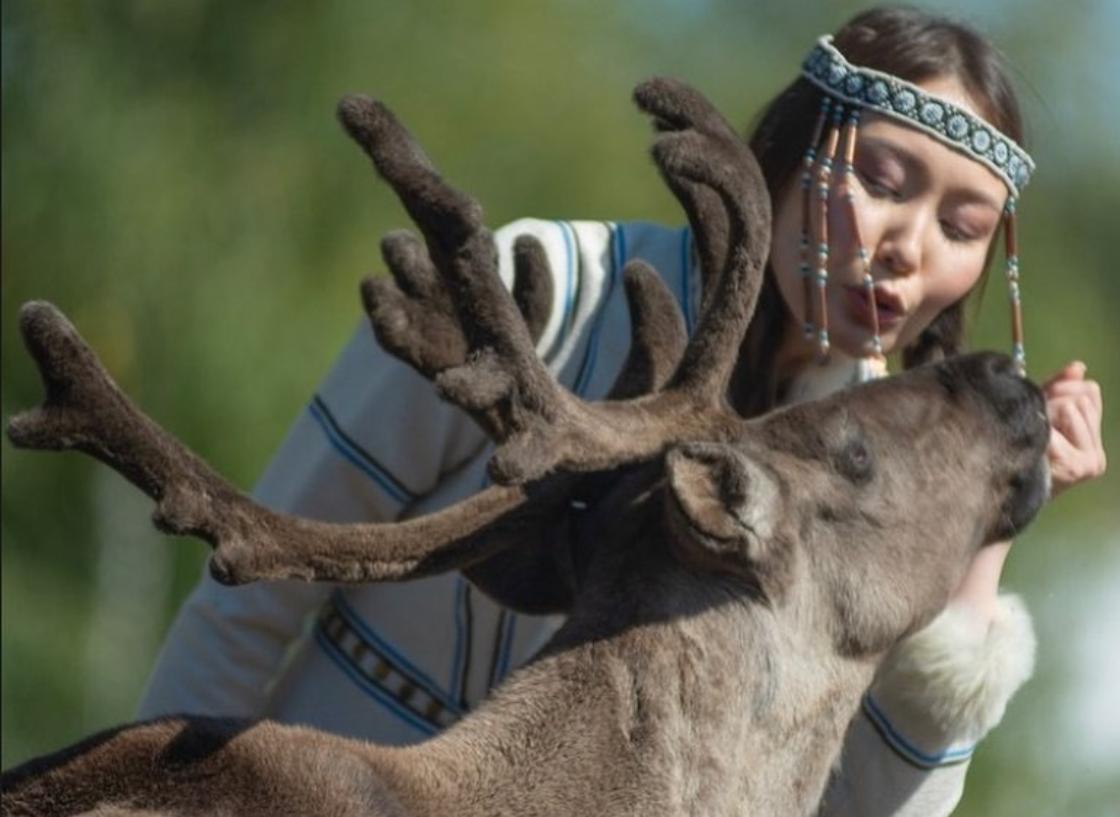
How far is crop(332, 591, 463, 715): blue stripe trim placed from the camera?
12.5ft

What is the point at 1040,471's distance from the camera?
3473 millimetres

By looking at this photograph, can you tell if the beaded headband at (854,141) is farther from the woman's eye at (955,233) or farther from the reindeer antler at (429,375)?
the reindeer antler at (429,375)

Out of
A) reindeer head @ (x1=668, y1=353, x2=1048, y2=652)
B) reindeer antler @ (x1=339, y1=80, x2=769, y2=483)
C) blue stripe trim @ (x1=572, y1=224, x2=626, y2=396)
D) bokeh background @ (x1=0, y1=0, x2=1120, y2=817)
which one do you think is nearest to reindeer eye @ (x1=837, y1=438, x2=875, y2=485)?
reindeer head @ (x1=668, y1=353, x2=1048, y2=652)

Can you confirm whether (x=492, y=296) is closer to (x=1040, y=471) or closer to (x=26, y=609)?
(x=1040, y=471)

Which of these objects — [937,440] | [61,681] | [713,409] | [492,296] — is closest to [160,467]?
[492,296]

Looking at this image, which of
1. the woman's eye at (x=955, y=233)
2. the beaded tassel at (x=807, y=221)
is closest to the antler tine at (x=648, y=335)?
the beaded tassel at (x=807, y=221)

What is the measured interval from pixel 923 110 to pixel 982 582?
0.69 meters

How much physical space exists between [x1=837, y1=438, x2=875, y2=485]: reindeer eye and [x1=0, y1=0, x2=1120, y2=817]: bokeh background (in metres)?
7.57

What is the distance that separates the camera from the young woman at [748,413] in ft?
12.1

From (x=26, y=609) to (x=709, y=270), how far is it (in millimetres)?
8437

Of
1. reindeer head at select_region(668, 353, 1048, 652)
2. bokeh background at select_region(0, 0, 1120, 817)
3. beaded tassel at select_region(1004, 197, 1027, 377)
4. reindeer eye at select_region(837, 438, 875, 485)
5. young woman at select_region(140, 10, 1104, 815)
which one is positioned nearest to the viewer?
reindeer head at select_region(668, 353, 1048, 652)

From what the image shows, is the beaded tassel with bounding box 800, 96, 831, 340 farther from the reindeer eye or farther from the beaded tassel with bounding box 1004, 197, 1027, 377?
the reindeer eye

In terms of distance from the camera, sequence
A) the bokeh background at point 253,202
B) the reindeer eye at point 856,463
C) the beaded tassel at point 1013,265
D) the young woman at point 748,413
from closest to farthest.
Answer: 1. the reindeer eye at point 856,463
2. the young woman at point 748,413
3. the beaded tassel at point 1013,265
4. the bokeh background at point 253,202

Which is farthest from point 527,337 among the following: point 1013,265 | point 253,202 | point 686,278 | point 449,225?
point 253,202
